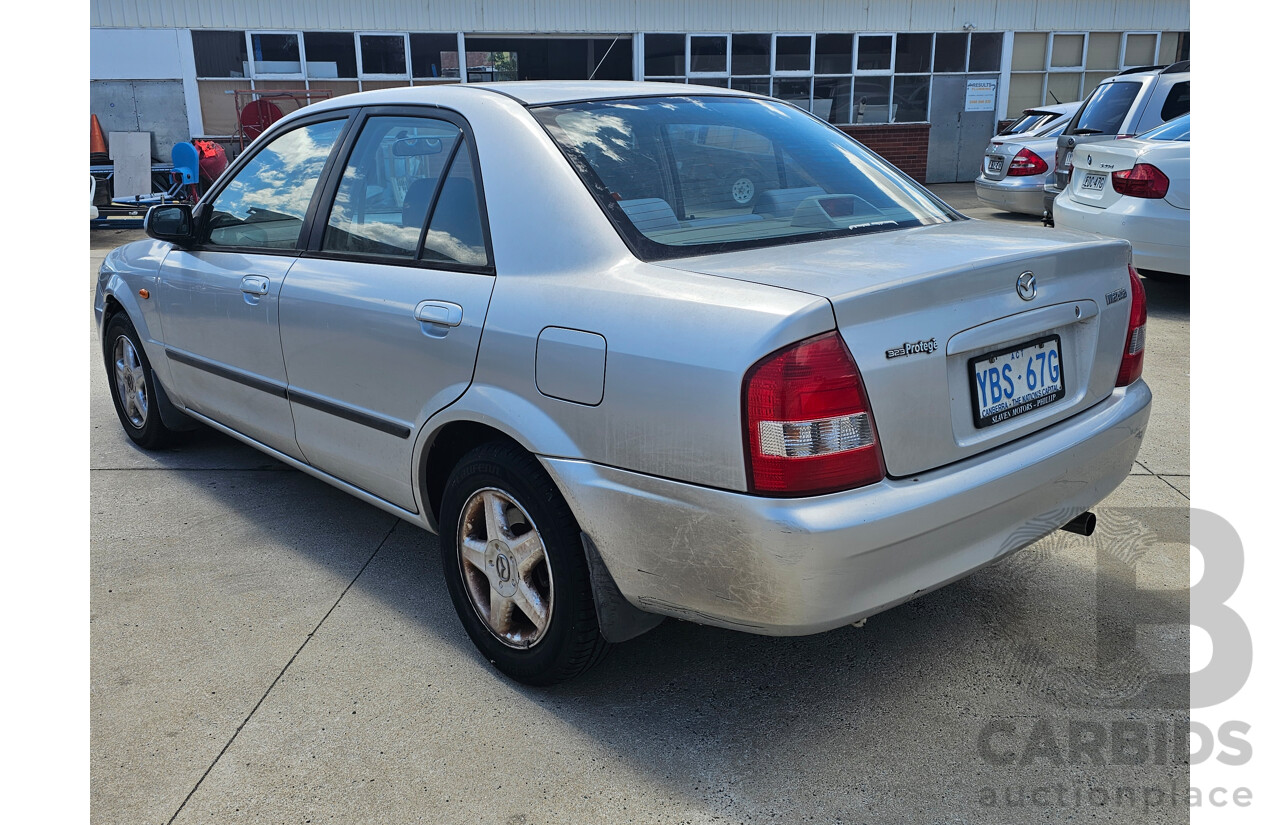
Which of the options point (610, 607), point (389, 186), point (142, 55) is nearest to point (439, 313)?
point (389, 186)

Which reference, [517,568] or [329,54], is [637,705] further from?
[329,54]

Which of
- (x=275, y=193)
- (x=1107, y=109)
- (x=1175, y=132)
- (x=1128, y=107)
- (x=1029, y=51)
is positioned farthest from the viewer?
(x=1029, y=51)

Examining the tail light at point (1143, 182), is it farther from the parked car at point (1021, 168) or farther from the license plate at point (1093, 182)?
the parked car at point (1021, 168)

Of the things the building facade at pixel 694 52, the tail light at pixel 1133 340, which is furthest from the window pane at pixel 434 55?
the tail light at pixel 1133 340

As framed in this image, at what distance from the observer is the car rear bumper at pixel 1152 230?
7.02m

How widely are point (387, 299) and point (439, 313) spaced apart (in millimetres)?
273

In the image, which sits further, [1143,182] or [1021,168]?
[1021,168]

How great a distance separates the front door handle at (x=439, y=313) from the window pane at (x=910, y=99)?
1750 cm

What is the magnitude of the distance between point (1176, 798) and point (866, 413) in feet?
3.93

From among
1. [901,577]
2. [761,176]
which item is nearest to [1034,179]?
[761,176]

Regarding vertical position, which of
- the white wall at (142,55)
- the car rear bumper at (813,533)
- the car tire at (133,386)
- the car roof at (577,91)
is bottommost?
the car tire at (133,386)

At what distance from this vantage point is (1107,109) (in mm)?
9711

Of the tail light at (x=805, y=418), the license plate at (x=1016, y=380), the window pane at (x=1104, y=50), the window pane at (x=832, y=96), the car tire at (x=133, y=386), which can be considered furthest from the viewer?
the window pane at (x=1104, y=50)

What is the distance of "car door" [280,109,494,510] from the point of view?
9.12 ft
